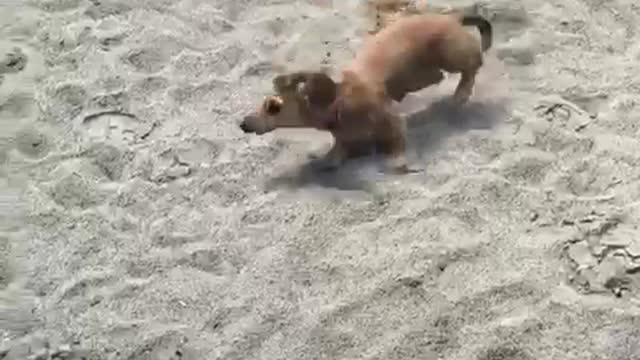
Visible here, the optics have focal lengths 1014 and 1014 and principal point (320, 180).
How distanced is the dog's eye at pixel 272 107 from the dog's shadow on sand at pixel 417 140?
7.4 inches

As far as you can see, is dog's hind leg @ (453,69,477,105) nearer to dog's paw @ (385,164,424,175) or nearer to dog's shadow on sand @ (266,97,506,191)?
dog's shadow on sand @ (266,97,506,191)

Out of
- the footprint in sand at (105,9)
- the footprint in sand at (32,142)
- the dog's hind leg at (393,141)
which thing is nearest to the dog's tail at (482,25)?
the dog's hind leg at (393,141)

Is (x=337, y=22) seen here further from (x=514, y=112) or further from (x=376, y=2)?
(x=514, y=112)

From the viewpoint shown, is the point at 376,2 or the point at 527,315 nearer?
the point at 527,315

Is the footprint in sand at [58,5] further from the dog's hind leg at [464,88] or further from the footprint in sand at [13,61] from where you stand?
the dog's hind leg at [464,88]

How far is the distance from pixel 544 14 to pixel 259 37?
84cm

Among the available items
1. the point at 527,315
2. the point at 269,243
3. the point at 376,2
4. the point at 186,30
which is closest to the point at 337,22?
the point at 376,2

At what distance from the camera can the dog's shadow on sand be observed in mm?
2541

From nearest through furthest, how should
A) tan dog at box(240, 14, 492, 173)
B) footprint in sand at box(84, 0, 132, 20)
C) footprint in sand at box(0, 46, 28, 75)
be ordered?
tan dog at box(240, 14, 492, 173) < footprint in sand at box(0, 46, 28, 75) < footprint in sand at box(84, 0, 132, 20)

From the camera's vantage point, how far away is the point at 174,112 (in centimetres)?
277

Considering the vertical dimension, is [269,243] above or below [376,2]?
below

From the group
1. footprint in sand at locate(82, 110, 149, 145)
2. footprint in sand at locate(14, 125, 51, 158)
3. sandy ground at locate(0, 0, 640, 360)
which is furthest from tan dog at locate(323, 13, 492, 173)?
footprint in sand at locate(14, 125, 51, 158)

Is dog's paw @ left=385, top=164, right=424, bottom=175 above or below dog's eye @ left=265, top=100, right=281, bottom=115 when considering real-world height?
below

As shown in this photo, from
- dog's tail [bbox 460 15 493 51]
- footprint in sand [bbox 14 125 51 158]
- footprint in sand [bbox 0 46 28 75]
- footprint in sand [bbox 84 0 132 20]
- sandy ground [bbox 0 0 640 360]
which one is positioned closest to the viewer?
sandy ground [bbox 0 0 640 360]
